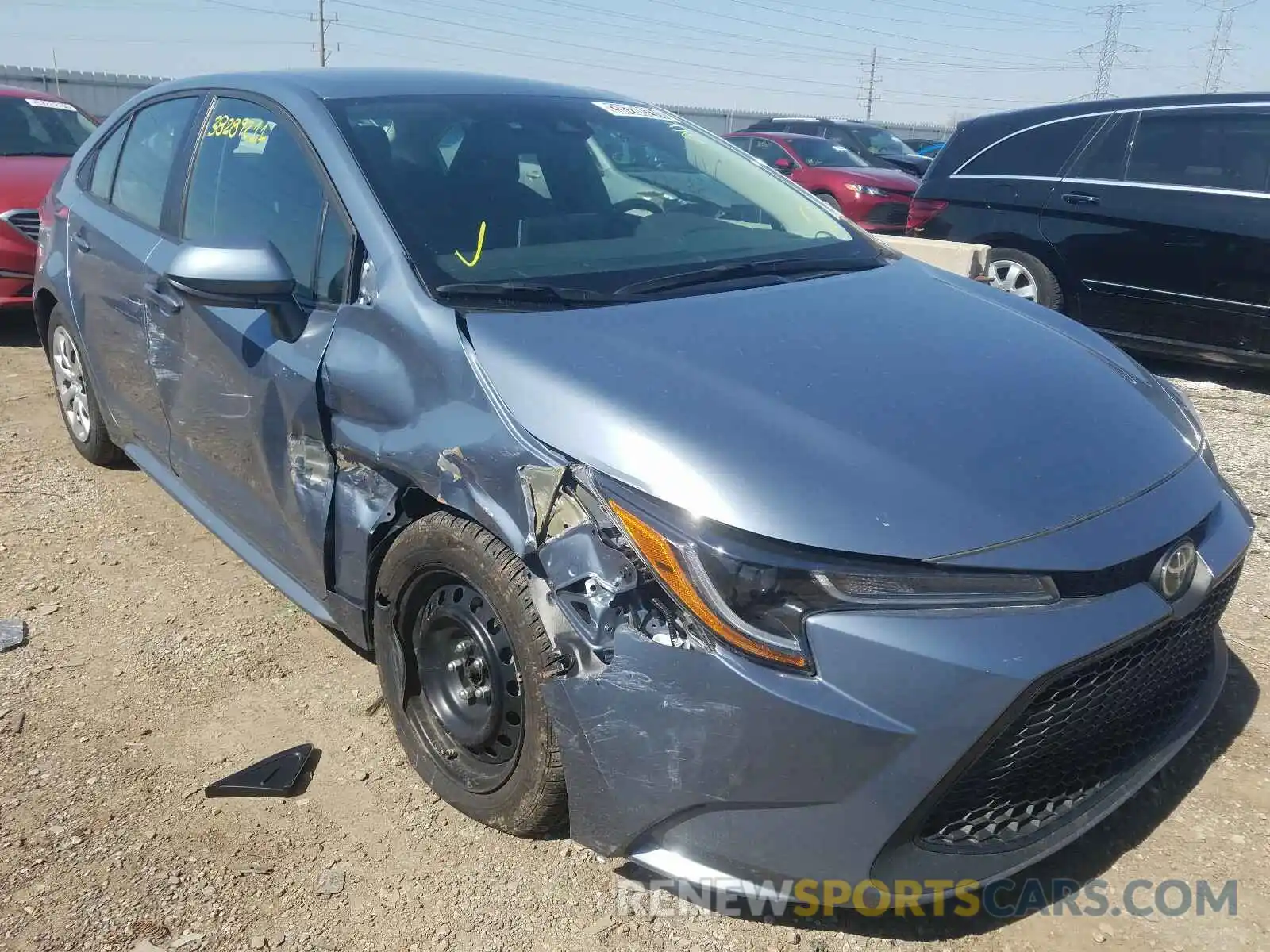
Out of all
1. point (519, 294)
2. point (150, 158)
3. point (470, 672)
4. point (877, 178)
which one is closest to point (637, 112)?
point (519, 294)

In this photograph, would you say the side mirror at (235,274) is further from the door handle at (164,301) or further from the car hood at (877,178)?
the car hood at (877,178)

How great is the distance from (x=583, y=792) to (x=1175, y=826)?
140 cm

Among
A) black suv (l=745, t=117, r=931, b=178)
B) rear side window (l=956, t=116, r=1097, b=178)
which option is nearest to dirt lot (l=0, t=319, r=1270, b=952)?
rear side window (l=956, t=116, r=1097, b=178)

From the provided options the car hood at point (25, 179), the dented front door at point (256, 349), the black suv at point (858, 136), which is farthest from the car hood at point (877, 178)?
the dented front door at point (256, 349)

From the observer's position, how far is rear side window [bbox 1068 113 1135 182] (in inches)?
249

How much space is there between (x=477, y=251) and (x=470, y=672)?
99 centimetres

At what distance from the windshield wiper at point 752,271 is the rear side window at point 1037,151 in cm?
426

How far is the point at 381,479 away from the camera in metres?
2.43

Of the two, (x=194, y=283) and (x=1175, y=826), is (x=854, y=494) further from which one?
→ (x=194, y=283)

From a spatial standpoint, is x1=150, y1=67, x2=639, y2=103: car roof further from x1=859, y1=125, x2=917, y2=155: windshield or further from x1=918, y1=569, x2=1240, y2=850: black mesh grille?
x1=859, y1=125, x2=917, y2=155: windshield

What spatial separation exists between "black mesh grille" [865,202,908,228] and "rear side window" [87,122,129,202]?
919 cm

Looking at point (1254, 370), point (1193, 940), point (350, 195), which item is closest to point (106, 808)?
point (350, 195)

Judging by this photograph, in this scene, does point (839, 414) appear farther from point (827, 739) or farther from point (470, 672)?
point (470, 672)

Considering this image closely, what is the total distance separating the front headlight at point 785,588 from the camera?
5.88ft
